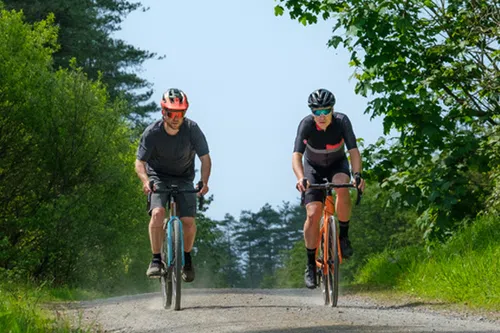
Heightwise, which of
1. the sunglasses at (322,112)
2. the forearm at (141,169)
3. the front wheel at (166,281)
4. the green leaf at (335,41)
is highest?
the green leaf at (335,41)

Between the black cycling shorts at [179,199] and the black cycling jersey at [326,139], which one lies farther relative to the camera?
the black cycling jersey at [326,139]

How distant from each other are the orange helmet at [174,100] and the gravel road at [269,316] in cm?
215

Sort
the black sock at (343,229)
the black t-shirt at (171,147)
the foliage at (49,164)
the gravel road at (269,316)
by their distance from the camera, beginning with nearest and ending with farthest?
the gravel road at (269,316) < the black t-shirt at (171,147) < the black sock at (343,229) < the foliage at (49,164)

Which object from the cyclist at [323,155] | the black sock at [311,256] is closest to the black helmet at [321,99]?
the cyclist at [323,155]

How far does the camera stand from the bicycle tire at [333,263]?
31.8ft

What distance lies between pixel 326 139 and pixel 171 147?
173 cm

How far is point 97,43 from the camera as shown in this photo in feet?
148

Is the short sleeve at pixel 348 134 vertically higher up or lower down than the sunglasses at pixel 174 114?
lower down

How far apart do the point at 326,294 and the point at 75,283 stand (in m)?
17.9

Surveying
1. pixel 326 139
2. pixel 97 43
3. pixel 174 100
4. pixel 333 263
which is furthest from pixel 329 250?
pixel 97 43

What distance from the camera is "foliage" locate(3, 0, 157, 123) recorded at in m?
40.0

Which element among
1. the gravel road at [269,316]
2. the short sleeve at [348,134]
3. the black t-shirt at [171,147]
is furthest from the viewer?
the short sleeve at [348,134]

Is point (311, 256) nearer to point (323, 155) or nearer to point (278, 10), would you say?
point (323, 155)

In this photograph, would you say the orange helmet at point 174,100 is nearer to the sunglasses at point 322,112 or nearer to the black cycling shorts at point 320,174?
the sunglasses at point 322,112
